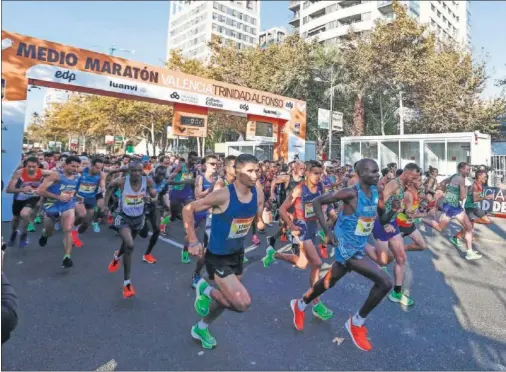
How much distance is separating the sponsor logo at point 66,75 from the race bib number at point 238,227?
9.73m

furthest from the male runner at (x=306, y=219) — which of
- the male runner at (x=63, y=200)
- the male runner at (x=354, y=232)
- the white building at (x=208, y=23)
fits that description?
the white building at (x=208, y=23)

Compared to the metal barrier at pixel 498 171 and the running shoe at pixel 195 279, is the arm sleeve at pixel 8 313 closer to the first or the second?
the running shoe at pixel 195 279

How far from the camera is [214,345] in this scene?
338cm

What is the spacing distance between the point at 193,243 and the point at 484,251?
715cm

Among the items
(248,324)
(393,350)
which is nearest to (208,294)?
(248,324)

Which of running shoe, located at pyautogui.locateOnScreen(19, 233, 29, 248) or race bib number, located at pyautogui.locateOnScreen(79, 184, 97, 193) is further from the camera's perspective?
race bib number, located at pyautogui.locateOnScreen(79, 184, 97, 193)

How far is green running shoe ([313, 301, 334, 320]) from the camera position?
4.10 meters

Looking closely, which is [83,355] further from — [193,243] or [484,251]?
[484,251]

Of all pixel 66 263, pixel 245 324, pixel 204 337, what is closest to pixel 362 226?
pixel 245 324

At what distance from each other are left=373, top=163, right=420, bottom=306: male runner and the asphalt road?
24cm

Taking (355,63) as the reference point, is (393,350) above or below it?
below

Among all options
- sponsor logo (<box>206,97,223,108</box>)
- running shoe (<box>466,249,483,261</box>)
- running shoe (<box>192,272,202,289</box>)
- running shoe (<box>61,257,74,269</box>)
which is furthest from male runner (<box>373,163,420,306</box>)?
Result: sponsor logo (<box>206,97,223,108</box>)

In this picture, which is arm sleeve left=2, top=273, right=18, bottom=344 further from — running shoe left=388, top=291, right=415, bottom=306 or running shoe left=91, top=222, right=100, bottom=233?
running shoe left=91, top=222, right=100, bottom=233

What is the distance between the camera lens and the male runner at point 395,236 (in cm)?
454
